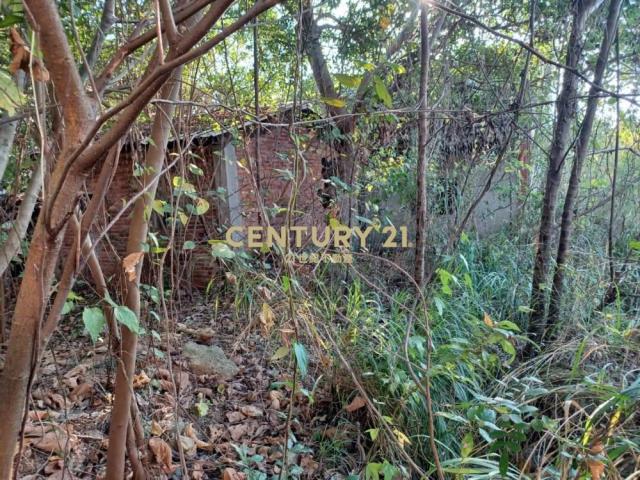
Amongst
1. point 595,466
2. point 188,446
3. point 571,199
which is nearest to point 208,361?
point 188,446

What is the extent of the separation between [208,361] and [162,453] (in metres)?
0.96

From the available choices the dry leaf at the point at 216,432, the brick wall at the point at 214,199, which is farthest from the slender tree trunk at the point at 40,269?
the brick wall at the point at 214,199

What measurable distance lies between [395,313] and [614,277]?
4.80 feet

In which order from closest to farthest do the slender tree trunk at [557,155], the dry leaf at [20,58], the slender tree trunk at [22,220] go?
the dry leaf at [20,58] → the slender tree trunk at [22,220] → the slender tree trunk at [557,155]

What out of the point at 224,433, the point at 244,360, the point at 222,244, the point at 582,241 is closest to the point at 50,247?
the point at 222,244

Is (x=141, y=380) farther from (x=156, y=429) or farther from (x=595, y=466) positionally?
(x=595, y=466)

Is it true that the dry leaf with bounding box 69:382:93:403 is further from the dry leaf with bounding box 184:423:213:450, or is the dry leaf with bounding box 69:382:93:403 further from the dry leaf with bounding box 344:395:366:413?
the dry leaf with bounding box 344:395:366:413

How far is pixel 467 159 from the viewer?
4086mm

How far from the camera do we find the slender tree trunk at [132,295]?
1.41 meters

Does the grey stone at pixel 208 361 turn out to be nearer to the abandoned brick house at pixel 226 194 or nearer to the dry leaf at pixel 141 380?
the dry leaf at pixel 141 380

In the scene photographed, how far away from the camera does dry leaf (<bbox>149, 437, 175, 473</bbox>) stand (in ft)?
5.80

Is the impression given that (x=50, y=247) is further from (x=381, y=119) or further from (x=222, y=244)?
(x=381, y=119)

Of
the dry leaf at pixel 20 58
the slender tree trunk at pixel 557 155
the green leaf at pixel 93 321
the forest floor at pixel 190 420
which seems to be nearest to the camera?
the dry leaf at pixel 20 58

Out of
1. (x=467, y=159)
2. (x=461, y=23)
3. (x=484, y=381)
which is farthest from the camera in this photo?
(x=467, y=159)
